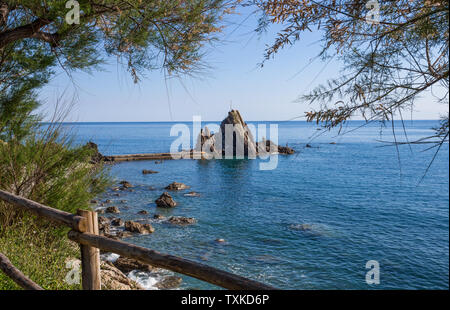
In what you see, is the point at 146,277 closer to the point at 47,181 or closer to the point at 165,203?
the point at 47,181

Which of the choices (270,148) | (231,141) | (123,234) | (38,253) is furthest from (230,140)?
(38,253)

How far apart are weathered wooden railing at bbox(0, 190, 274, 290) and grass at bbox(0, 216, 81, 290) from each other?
59 cm

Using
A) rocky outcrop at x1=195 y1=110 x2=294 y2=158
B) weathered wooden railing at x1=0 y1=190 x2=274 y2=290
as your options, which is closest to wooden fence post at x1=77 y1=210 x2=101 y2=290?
weathered wooden railing at x1=0 y1=190 x2=274 y2=290

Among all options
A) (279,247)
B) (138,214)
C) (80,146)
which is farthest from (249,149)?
(80,146)

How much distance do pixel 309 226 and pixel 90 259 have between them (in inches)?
671

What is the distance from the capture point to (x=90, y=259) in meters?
3.33

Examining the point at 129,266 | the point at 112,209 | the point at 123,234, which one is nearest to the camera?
the point at 129,266

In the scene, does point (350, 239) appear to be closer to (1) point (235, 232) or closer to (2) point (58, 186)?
(1) point (235, 232)

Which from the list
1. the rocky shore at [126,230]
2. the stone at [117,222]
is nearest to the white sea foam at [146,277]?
the rocky shore at [126,230]

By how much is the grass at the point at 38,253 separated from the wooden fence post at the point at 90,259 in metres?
1.49

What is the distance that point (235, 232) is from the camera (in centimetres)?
1769

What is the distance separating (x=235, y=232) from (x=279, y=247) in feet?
9.84

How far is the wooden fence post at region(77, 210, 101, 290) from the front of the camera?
10.8 feet

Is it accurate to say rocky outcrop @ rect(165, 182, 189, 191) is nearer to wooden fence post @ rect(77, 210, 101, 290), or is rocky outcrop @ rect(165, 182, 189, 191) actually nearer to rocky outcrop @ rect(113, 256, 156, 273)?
rocky outcrop @ rect(113, 256, 156, 273)
